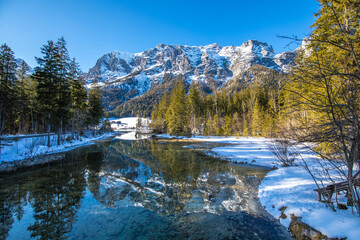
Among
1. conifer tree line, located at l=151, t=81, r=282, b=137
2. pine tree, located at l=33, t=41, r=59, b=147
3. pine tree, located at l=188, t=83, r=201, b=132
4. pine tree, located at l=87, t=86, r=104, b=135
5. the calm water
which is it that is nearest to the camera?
the calm water

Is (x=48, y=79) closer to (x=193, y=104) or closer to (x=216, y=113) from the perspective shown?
(x=193, y=104)

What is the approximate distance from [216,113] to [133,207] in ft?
145

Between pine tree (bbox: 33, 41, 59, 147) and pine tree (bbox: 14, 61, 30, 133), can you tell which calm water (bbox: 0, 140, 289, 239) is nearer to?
pine tree (bbox: 33, 41, 59, 147)

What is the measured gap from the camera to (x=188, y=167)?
1404cm

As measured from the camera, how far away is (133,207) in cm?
715

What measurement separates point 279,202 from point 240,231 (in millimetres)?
2822

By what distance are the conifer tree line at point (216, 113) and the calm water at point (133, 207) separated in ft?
97.0

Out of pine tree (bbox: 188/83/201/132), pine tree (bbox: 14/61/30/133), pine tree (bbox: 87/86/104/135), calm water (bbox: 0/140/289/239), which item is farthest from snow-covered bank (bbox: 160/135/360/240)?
pine tree (bbox: 87/86/104/135)

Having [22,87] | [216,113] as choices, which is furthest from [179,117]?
[22,87]

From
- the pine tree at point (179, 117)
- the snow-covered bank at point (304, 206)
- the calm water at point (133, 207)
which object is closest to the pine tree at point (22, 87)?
the calm water at point (133, 207)

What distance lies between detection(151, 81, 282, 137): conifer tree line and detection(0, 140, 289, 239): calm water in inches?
1164

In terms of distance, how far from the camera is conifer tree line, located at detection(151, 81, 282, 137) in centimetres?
3901

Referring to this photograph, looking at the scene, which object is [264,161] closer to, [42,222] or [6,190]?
[42,222]

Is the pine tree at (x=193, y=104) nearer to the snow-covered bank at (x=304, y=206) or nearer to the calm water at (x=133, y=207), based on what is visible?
the calm water at (x=133, y=207)
